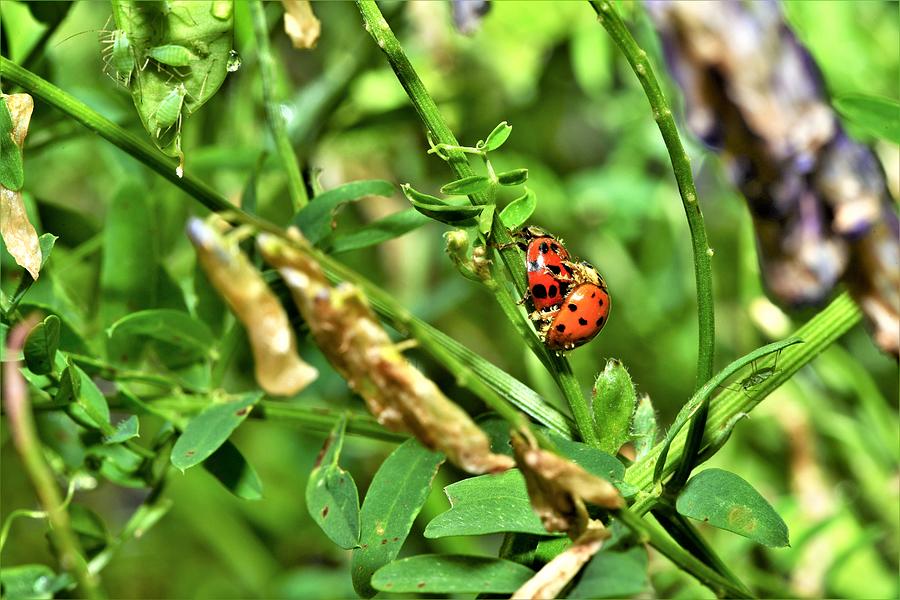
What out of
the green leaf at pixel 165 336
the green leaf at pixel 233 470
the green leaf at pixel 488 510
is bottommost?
the green leaf at pixel 233 470

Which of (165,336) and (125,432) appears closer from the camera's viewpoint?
(125,432)

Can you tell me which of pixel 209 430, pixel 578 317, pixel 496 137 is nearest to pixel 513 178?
pixel 496 137

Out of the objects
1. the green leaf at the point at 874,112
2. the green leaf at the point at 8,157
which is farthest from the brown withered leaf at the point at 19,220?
the green leaf at the point at 874,112

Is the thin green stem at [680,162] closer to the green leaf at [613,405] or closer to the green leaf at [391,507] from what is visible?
the green leaf at [613,405]

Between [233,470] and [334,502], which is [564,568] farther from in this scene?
[233,470]

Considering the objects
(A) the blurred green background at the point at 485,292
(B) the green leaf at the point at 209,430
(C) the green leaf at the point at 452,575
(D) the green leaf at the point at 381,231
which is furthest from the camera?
(A) the blurred green background at the point at 485,292

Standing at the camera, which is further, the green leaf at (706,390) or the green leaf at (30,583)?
the green leaf at (30,583)

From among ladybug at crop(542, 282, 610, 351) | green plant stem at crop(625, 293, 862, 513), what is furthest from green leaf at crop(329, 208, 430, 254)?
green plant stem at crop(625, 293, 862, 513)

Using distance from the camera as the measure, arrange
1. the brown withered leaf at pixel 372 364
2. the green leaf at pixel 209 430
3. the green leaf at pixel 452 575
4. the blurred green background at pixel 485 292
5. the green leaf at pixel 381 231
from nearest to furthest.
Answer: the brown withered leaf at pixel 372 364, the green leaf at pixel 452 575, the green leaf at pixel 209 430, the green leaf at pixel 381 231, the blurred green background at pixel 485 292
